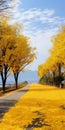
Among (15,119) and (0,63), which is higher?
(0,63)

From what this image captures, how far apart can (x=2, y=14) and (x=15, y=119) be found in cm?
726

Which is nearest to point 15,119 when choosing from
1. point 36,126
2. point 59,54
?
point 36,126

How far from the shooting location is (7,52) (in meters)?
50.9

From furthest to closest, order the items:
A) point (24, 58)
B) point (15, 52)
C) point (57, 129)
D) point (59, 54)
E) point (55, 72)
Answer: point (55, 72), point (24, 58), point (15, 52), point (59, 54), point (57, 129)

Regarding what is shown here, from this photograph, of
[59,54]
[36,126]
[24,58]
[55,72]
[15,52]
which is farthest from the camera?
[55,72]

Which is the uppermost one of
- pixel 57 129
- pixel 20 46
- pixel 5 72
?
pixel 20 46

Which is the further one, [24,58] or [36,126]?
[24,58]

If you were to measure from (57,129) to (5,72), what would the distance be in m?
40.1

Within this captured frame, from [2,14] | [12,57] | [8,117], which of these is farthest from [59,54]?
[8,117]

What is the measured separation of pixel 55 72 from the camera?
90.4 metres

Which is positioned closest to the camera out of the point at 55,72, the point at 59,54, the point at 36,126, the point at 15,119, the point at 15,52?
the point at 36,126

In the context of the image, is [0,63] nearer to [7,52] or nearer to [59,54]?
[7,52]

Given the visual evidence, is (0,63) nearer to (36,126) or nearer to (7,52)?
(7,52)

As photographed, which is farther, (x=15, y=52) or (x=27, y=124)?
(x=15, y=52)
